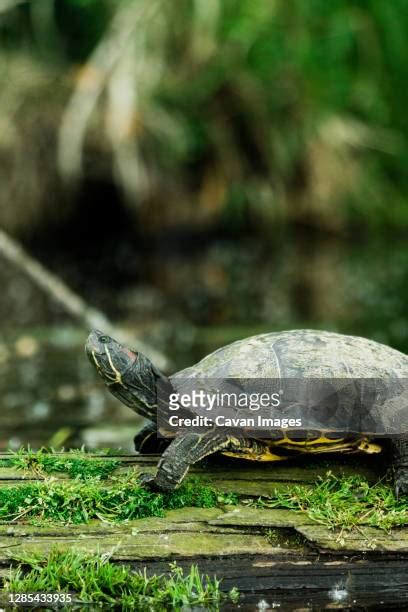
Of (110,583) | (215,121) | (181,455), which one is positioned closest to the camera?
(110,583)

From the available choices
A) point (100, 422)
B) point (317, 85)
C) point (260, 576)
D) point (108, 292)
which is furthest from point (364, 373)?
point (317, 85)

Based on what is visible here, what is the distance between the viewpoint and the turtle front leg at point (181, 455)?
140 inches

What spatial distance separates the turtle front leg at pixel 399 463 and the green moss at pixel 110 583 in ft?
2.57

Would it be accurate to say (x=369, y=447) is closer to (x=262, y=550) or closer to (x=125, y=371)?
(x=262, y=550)

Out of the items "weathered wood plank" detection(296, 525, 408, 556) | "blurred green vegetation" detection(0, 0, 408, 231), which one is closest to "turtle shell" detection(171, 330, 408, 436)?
"weathered wood plank" detection(296, 525, 408, 556)

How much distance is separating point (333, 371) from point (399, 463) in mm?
440

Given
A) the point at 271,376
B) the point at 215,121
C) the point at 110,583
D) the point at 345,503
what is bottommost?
the point at 110,583

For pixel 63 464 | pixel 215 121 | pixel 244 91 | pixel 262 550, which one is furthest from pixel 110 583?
pixel 244 91

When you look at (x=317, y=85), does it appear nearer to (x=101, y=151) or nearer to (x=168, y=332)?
(x=101, y=151)

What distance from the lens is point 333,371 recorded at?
370 cm

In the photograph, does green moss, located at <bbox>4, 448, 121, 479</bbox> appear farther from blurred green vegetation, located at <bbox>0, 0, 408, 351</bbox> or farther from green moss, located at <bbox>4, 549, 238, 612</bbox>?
blurred green vegetation, located at <bbox>0, 0, 408, 351</bbox>

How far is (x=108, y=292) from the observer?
43.8 feet

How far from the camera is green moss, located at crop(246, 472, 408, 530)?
348cm

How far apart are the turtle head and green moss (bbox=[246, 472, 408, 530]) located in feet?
2.09
